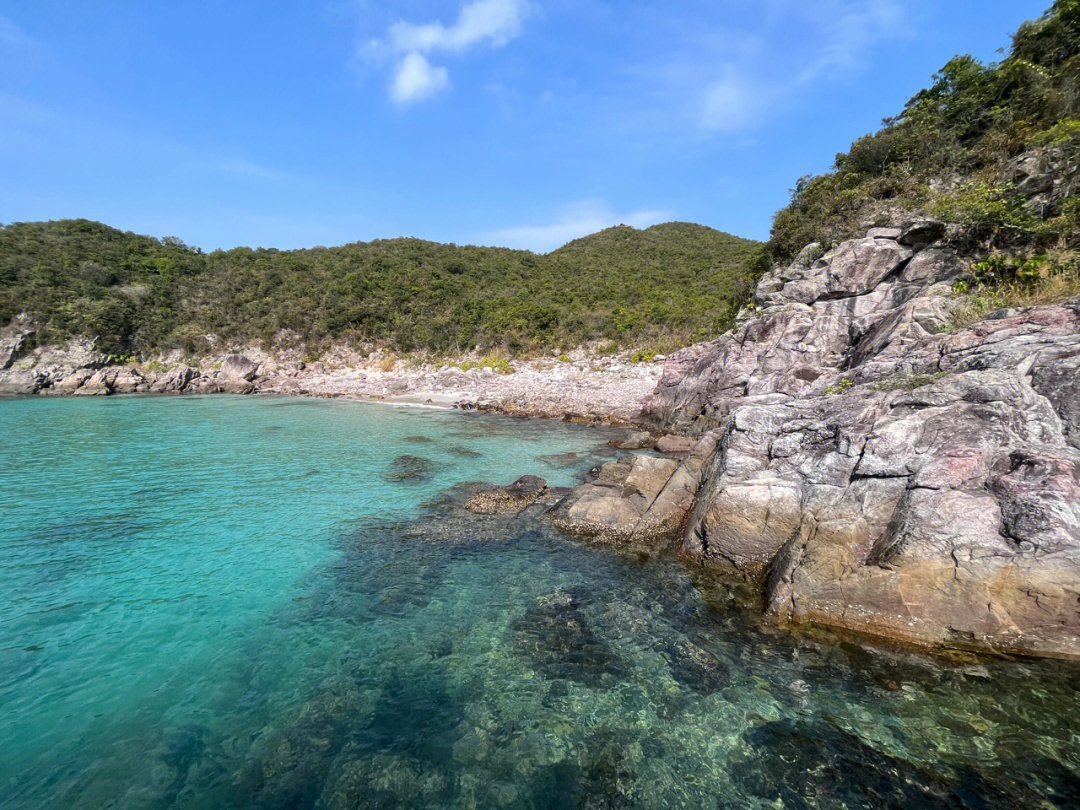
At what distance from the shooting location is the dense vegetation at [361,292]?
44609mm

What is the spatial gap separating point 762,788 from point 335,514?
33.7 feet

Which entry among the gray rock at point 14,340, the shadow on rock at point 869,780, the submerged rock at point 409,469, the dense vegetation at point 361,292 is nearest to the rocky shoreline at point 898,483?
the shadow on rock at point 869,780

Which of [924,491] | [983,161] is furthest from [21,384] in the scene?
[983,161]

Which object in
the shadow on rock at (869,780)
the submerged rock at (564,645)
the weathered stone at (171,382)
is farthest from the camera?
the weathered stone at (171,382)

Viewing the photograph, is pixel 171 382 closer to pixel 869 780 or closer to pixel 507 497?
pixel 507 497

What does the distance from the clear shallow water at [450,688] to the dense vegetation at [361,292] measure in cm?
3245

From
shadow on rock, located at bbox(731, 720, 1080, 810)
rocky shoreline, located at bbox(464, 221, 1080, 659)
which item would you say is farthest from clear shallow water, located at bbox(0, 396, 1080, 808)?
rocky shoreline, located at bbox(464, 221, 1080, 659)

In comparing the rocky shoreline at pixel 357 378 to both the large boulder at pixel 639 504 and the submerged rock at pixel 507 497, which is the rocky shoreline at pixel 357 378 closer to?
the submerged rock at pixel 507 497

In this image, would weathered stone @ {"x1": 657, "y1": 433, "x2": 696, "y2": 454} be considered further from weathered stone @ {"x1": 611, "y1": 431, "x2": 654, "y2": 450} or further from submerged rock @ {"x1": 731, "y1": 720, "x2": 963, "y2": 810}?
submerged rock @ {"x1": 731, "y1": 720, "x2": 963, "y2": 810}

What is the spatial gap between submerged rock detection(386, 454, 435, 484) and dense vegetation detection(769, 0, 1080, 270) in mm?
17839

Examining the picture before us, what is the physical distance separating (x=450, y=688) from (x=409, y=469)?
1047 centimetres

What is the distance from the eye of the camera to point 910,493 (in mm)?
6699

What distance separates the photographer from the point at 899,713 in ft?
15.9

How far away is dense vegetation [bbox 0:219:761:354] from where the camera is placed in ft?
146
